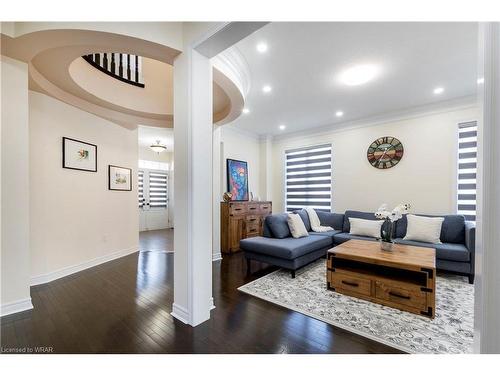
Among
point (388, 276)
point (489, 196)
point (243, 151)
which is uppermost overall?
point (243, 151)

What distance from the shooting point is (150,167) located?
7285 mm

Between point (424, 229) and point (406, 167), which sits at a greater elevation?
point (406, 167)

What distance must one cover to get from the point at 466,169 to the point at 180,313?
4805 mm

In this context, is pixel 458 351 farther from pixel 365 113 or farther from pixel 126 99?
pixel 126 99

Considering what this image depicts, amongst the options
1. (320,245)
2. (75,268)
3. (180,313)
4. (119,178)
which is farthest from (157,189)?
(180,313)

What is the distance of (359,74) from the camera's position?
9.36 feet

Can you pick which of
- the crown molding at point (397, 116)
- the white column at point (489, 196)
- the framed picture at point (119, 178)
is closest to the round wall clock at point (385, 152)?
the crown molding at point (397, 116)

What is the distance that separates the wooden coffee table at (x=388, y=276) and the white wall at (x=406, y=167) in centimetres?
172

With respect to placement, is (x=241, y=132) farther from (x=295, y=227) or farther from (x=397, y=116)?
(x=397, y=116)

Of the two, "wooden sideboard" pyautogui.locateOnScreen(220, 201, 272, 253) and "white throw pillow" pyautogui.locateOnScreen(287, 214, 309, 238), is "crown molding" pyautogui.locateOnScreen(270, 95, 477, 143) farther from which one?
"white throw pillow" pyautogui.locateOnScreen(287, 214, 309, 238)

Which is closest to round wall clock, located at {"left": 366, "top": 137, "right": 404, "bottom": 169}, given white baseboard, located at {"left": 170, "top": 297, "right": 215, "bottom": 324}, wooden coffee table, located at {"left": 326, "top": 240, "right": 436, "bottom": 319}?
wooden coffee table, located at {"left": 326, "top": 240, "right": 436, "bottom": 319}

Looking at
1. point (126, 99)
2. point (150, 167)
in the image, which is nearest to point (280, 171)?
point (126, 99)

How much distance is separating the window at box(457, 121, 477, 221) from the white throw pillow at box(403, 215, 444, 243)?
60 centimetres
